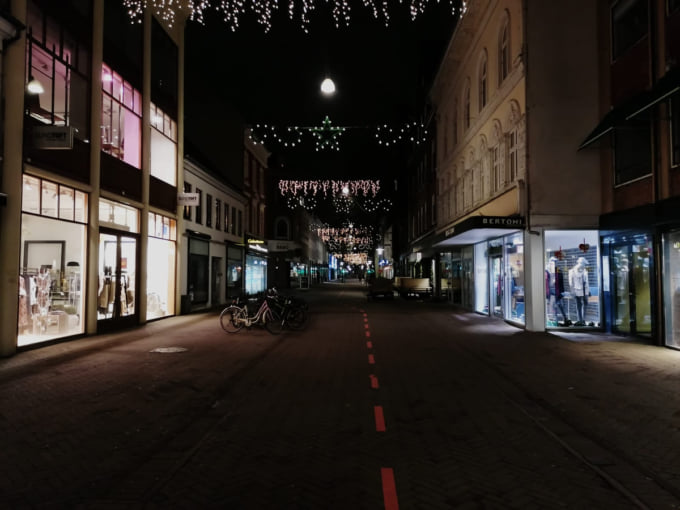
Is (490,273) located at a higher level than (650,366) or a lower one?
higher

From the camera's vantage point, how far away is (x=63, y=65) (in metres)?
13.3

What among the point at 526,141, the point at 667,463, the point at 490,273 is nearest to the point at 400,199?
the point at 490,273

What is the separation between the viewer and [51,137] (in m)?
11.7

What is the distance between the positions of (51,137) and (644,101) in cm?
1285

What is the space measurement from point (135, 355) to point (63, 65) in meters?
7.57

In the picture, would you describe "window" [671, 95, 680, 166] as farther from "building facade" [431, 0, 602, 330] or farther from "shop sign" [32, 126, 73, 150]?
"shop sign" [32, 126, 73, 150]

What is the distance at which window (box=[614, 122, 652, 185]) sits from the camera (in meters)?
13.2

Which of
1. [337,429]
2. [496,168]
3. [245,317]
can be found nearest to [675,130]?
[496,168]

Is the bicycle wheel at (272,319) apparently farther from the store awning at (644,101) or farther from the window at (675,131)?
the window at (675,131)

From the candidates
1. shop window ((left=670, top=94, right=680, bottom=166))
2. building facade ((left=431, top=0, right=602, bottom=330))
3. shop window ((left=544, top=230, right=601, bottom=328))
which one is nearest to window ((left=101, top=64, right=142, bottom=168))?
building facade ((left=431, top=0, right=602, bottom=330))

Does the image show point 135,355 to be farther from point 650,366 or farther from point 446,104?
point 446,104

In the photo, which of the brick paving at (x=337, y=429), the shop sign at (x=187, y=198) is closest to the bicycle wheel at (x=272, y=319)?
the brick paving at (x=337, y=429)

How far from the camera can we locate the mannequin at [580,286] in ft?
51.6

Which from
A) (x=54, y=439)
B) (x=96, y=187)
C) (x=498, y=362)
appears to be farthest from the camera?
(x=96, y=187)
